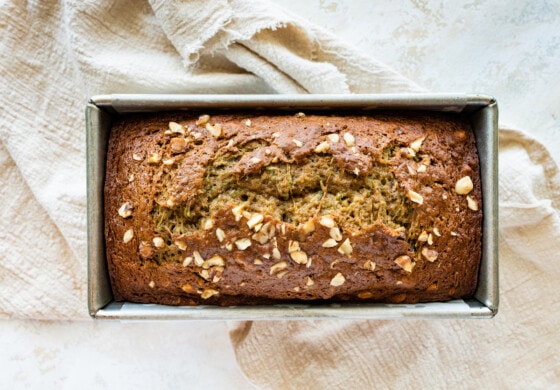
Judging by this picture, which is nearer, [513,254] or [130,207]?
[130,207]

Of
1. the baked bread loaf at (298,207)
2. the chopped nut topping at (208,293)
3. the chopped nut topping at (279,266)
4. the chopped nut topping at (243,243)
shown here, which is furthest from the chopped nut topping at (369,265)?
the chopped nut topping at (208,293)

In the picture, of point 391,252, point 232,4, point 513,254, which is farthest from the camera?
point 513,254

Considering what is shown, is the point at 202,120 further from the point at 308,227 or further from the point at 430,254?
the point at 430,254

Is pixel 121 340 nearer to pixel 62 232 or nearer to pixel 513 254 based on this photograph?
pixel 62 232

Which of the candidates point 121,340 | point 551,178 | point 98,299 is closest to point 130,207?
point 98,299

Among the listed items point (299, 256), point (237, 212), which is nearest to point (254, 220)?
point (237, 212)

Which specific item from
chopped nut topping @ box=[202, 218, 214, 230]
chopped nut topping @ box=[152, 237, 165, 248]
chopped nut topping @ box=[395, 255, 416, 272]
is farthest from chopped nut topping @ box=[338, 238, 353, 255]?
chopped nut topping @ box=[152, 237, 165, 248]
